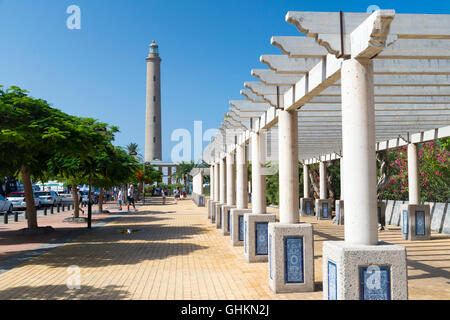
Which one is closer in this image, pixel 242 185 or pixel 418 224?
pixel 242 185

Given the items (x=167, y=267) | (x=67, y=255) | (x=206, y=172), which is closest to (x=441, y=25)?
(x=167, y=267)

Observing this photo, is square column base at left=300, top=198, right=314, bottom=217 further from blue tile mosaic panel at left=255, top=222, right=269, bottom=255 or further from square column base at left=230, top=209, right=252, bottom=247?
blue tile mosaic panel at left=255, top=222, right=269, bottom=255

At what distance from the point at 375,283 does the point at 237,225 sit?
24.1ft

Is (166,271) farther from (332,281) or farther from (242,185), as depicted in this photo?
(332,281)

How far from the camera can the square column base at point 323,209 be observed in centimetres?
2109

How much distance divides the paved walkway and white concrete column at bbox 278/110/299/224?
1305 millimetres

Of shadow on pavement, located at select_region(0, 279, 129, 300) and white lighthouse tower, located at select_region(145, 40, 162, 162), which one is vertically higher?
white lighthouse tower, located at select_region(145, 40, 162, 162)

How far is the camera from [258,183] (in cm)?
1002

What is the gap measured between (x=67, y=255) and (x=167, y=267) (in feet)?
10.8

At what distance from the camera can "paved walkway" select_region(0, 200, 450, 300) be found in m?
6.73

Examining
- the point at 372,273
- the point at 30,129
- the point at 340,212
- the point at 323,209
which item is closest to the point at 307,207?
the point at 323,209

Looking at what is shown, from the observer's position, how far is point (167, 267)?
352 inches

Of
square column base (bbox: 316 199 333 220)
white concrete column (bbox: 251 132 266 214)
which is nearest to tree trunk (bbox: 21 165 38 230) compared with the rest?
white concrete column (bbox: 251 132 266 214)
